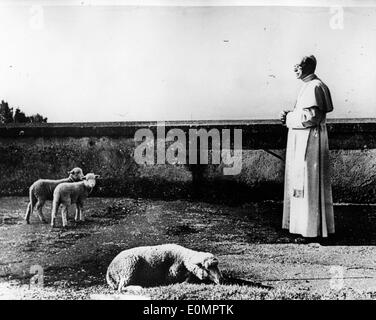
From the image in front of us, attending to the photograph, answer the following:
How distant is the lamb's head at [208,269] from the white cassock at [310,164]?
2.44 ft

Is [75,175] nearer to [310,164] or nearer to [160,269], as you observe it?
[160,269]

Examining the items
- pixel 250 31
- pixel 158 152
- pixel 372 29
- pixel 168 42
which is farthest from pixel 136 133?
pixel 372 29

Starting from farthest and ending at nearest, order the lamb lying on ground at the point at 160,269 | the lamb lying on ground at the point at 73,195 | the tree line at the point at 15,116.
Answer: the tree line at the point at 15,116
the lamb lying on ground at the point at 73,195
the lamb lying on ground at the point at 160,269

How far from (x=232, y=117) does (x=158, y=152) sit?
695 mm

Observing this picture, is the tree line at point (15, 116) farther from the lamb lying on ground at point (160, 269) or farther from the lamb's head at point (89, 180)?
the lamb lying on ground at point (160, 269)

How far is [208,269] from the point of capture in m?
4.34

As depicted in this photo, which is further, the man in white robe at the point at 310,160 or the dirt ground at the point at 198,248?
the man in white robe at the point at 310,160

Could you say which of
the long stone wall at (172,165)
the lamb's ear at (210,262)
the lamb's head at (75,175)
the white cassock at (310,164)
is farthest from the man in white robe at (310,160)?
the lamb's head at (75,175)

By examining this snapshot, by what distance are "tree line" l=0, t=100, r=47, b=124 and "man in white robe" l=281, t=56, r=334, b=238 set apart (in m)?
2.14

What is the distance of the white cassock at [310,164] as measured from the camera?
4.46 m
